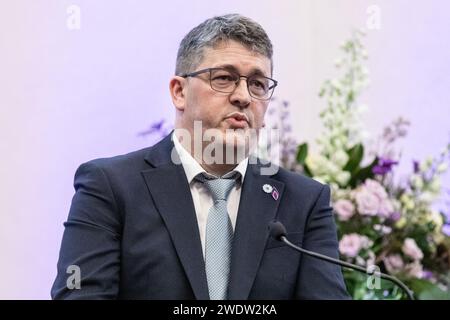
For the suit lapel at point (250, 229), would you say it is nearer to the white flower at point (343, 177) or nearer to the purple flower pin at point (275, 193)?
the purple flower pin at point (275, 193)

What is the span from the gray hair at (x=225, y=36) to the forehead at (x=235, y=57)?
0.5 inches

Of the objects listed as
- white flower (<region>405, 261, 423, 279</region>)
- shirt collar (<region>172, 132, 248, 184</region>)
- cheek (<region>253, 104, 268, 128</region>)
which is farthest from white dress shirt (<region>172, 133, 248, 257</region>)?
white flower (<region>405, 261, 423, 279</region>)

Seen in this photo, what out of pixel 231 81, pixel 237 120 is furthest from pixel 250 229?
pixel 231 81

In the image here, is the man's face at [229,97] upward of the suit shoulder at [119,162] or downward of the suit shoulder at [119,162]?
upward

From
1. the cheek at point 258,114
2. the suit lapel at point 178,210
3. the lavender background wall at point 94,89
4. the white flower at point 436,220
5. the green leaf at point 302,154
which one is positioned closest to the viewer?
the suit lapel at point 178,210

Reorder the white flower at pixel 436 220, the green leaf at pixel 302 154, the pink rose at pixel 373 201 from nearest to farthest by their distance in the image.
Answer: the pink rose at pixel 373 201 → the white flower at pixel 436 220 → the green leaf at pixel 302 154

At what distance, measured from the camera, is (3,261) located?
2.52 metres

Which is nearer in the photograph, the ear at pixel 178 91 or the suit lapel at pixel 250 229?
the suit lapel at pixel 250 229

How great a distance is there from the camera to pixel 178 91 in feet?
7.39

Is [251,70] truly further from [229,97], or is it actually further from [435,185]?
[435,185]

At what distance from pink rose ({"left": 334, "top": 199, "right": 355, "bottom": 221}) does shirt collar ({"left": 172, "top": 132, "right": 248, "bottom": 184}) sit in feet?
2.10

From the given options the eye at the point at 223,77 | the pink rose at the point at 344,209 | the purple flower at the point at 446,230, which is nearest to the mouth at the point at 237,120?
the eye at the point at 223,77

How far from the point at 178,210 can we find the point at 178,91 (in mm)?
434

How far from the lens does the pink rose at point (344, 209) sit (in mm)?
2701
